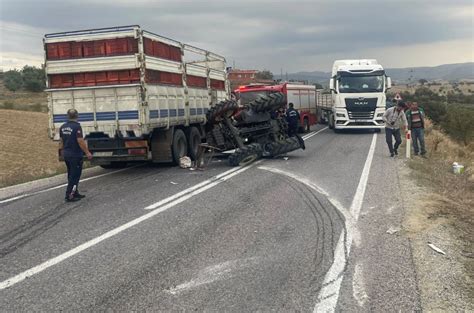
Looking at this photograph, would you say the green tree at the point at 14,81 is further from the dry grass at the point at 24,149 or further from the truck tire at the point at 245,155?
the truck tire at the point at 245,155

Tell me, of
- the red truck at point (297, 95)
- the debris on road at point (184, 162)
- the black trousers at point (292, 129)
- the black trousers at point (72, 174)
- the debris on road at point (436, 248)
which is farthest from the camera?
the red truck at point (297, 95)

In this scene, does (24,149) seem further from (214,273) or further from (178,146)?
(214,273)

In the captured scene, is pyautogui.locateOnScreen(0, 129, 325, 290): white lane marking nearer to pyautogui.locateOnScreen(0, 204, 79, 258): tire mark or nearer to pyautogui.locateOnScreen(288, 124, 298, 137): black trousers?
pyautogui.locateOnScreen(0, 204, 79, 258): tire mark

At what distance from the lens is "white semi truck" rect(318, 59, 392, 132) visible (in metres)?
23.4

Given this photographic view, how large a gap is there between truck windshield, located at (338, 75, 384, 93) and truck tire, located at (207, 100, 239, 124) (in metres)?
11.3

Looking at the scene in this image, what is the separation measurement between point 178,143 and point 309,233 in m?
7.53

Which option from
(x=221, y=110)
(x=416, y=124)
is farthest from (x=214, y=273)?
(x=416, y=124)

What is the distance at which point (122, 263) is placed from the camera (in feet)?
17.1

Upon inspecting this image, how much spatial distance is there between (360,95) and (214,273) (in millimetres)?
19984

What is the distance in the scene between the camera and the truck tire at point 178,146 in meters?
12.9

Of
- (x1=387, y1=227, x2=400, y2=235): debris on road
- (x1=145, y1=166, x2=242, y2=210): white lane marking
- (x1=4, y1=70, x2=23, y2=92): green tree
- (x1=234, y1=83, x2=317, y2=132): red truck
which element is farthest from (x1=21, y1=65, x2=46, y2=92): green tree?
(x1=387, y1=227, x2=400, y2=235): debris on road

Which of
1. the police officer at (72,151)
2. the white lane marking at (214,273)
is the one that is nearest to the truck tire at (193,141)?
the police officer at (72,151)

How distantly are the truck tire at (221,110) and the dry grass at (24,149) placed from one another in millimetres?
4546

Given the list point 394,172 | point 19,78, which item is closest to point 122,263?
point 394,172
